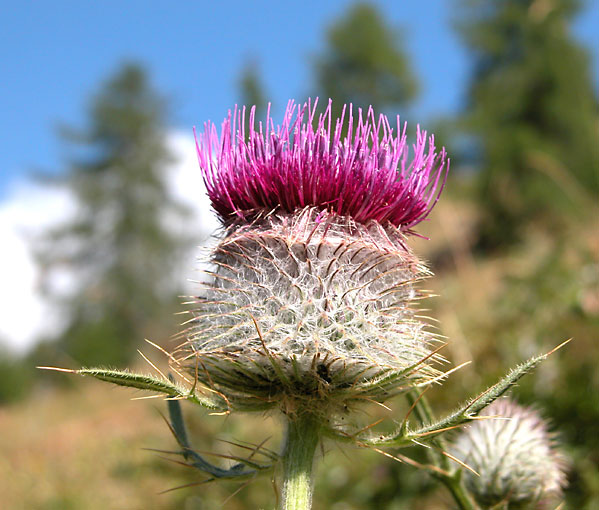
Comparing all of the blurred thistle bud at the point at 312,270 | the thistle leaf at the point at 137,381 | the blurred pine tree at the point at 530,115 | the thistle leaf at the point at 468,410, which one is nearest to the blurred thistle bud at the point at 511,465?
the blurred thistle bud at the point at 312,270

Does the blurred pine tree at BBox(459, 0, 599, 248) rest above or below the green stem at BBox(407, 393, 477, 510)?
above

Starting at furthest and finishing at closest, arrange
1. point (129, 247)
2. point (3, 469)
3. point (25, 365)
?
point (129, 247)
point (25, 365)
point (3, 469)

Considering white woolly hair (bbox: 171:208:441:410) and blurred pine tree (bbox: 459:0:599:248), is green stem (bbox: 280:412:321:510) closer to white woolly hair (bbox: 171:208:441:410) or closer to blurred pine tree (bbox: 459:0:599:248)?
white woolly hair (bbox: 171:208:441:410)

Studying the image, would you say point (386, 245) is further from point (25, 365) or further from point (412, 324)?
point (25, 365)

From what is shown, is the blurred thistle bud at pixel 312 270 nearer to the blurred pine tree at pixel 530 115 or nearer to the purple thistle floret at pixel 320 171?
the purple thistle floret at pixel 320 171

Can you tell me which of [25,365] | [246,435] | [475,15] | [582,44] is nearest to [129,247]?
[25,365]

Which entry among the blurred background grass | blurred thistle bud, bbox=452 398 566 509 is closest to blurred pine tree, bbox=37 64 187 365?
the blurred background grass

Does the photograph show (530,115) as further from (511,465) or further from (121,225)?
(511,465)
